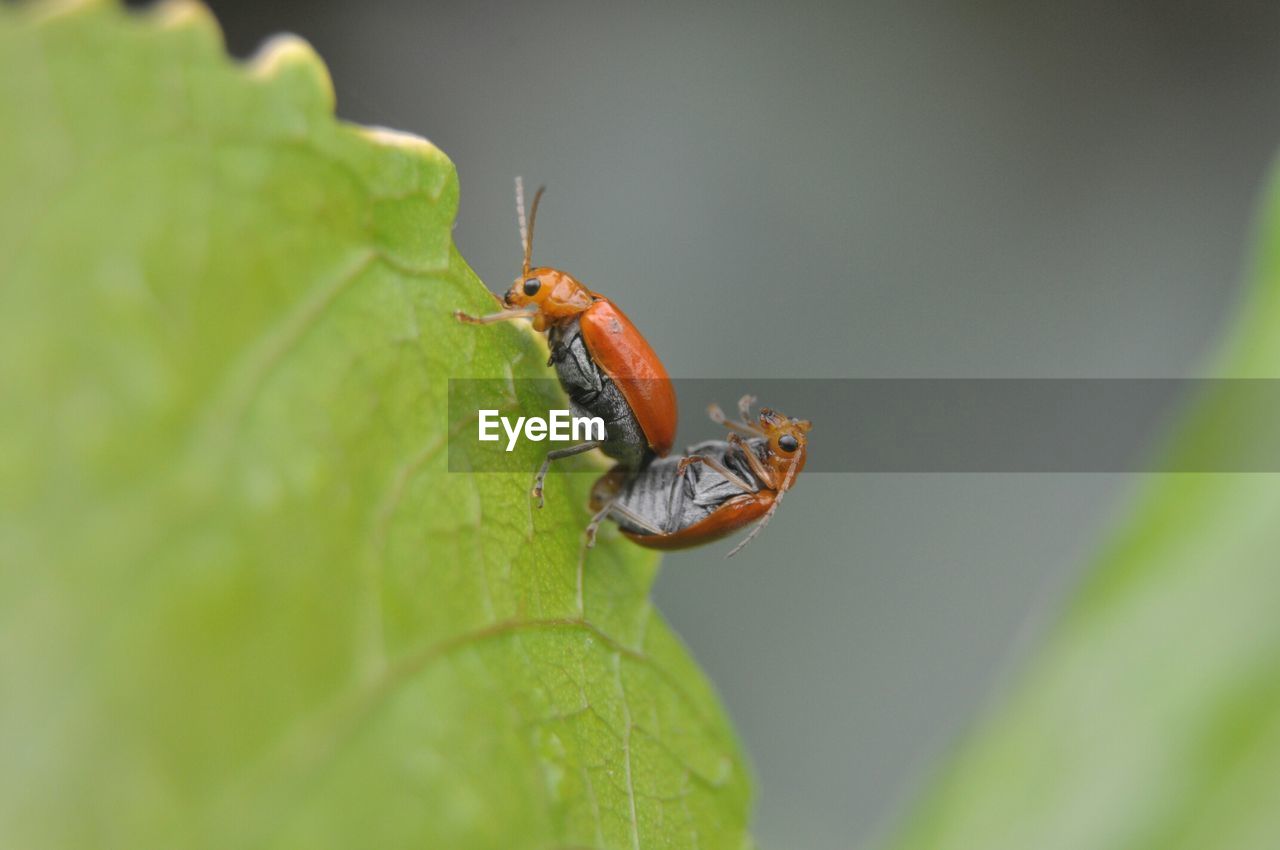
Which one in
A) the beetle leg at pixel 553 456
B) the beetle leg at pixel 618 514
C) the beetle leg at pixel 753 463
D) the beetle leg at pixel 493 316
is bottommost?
the beetle leg at pixel 753 463

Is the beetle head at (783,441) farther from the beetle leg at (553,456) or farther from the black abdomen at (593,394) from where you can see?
the beetle leg at (553,456)

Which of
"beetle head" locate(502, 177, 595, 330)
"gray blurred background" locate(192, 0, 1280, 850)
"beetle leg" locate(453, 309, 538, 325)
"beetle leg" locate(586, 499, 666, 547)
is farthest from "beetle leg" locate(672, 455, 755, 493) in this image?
"gray blurred background" locate(192, 0, 1280, 850)

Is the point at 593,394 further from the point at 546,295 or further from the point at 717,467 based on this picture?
the point at 717,467

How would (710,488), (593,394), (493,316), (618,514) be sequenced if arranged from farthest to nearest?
(710,488) → (593,394) → (618,514) → (493,316)

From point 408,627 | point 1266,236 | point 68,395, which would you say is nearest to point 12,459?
point 68,395

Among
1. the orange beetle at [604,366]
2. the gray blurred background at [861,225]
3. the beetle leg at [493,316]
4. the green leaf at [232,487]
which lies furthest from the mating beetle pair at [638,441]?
the gray blurred background at [861,225]

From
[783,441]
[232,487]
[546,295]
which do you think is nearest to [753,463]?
[783,441]
